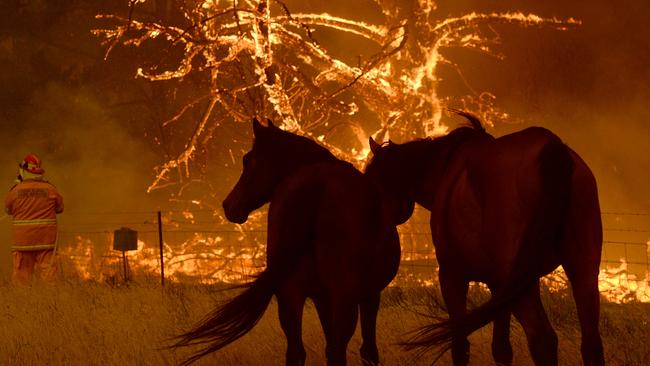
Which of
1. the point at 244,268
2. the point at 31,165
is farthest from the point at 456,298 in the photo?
the point at 244,268

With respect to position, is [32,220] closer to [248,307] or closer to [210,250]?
[248,307]

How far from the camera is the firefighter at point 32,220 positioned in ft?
31.0

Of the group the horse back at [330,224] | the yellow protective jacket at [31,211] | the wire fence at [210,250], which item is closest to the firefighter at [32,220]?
the yellow protective jacket at [31,211]

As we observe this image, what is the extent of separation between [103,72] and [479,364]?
16393mm

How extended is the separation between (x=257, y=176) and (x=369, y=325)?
1088 millimetres

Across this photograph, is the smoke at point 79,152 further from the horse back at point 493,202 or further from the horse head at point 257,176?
the horse back at point 493,202

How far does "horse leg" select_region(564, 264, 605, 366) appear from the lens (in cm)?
397

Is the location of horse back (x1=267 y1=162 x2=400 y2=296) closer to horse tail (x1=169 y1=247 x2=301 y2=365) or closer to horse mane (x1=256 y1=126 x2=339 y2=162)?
horse tail (x1=169 y1=247 x2=301 y2=365)

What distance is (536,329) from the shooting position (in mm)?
3854

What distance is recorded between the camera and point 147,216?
21406mm

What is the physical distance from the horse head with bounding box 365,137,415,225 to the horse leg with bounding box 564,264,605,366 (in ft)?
4.35

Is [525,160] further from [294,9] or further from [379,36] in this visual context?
[294,9]

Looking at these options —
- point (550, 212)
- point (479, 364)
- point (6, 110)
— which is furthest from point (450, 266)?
point (6, 110)

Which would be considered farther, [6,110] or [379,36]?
[6,110]
